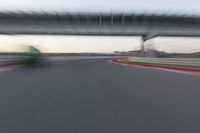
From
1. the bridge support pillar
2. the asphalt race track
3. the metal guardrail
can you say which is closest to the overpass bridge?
A: the bridge support pillar

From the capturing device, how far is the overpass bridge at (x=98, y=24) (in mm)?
31109

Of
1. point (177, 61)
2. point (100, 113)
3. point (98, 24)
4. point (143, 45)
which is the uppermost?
point (98, 24)

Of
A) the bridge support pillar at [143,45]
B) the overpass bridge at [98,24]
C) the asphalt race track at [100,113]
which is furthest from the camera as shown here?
the bridge support pillar at [143,45]

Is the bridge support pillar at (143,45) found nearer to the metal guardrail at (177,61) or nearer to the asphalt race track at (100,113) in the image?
the metal guardrail at (177,61)

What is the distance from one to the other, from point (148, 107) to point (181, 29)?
3273 centimetres

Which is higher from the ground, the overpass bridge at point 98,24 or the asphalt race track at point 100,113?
the overpass bridge at point 98,24

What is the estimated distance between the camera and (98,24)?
33.5m

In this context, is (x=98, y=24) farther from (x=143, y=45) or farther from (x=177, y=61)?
(x=177, y=61)

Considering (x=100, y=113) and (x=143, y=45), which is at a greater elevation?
(x=143, y=45)

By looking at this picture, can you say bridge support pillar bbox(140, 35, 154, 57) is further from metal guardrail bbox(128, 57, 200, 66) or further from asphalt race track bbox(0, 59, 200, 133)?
asphalt race track bbox(0, 59, 200, 133)

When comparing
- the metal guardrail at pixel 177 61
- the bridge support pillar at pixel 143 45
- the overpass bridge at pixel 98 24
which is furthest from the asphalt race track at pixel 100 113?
the bridge support pillar at pixel 143 45

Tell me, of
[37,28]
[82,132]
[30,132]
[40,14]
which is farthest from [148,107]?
[37,28]

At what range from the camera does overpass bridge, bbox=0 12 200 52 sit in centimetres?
3111

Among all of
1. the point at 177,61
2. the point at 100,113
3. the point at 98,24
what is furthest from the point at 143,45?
the point at 100,113
